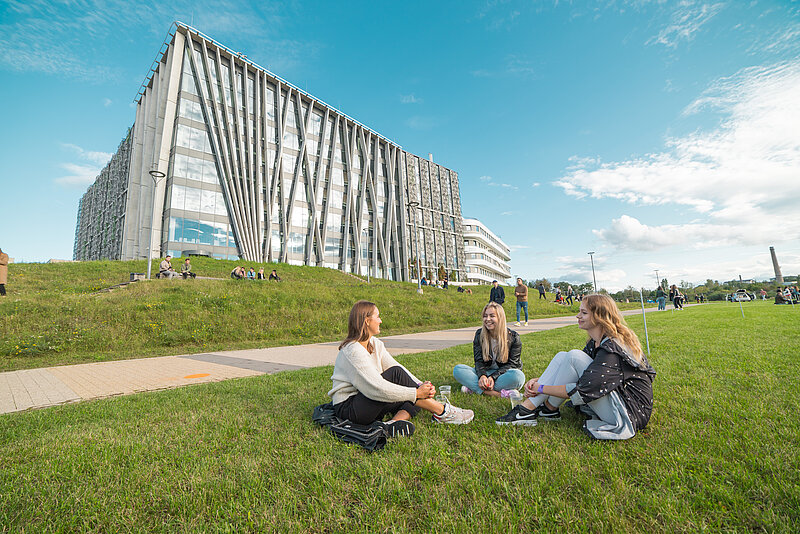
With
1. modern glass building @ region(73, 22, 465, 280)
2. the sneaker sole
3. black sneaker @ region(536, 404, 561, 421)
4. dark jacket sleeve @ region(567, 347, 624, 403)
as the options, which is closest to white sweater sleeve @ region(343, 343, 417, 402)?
the sneaker sole

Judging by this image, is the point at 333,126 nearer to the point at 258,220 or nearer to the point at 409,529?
the point at 258,220

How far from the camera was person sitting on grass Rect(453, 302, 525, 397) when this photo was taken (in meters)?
4.38

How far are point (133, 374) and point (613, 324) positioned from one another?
8.28m

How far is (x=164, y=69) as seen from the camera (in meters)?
36.4

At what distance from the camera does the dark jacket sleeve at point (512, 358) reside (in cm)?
452

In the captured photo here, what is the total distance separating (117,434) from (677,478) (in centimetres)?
453

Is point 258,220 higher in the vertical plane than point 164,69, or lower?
lower

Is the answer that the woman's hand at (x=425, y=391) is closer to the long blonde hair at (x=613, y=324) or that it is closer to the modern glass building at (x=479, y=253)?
the long blonde hair at (x=613, y=324)

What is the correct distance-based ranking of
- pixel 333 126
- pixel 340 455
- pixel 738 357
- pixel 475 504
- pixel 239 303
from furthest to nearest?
pixel 333 126, pixel 239 303, pixel 738 357, pixel 340 455, pixel 475 504

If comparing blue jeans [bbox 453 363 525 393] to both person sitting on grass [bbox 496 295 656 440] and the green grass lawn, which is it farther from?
person sitting on grass [bbox 496 295 656 440]

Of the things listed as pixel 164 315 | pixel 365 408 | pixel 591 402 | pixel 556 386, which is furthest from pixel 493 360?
pixel 164 315

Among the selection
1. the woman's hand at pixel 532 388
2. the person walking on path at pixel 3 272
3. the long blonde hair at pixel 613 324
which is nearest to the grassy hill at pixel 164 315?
the person walking on path at pixel 3 272

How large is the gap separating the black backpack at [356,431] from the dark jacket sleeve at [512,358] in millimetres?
1994

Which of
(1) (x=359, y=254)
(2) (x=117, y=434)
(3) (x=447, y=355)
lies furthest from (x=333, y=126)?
(2) (x=117, y=434)
